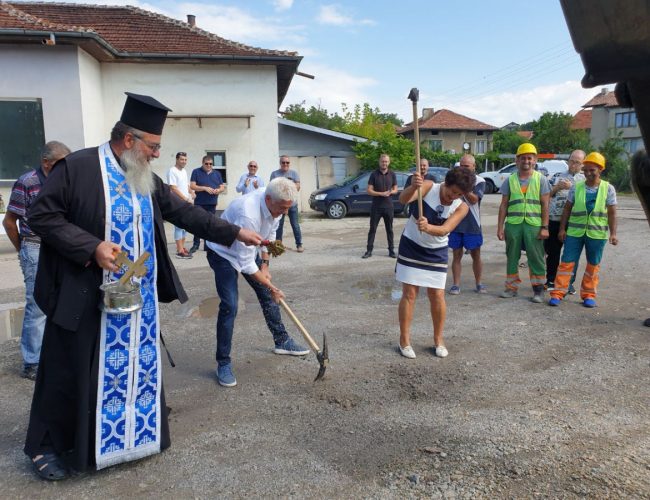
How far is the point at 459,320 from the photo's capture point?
229 inches

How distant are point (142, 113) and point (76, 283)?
1.01 m

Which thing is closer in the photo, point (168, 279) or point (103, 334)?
point (103, 334)

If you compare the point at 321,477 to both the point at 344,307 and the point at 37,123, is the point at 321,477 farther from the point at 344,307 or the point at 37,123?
the point at 37,123

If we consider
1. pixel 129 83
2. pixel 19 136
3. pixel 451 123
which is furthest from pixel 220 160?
pixel 451 123

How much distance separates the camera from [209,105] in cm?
1469

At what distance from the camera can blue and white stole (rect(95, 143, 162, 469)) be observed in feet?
9.47

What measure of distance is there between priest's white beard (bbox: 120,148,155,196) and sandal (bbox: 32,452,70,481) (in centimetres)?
157

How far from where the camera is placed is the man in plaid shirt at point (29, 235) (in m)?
4.07

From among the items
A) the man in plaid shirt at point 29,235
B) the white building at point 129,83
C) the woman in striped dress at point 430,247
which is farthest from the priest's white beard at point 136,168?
the white building at point 129,83

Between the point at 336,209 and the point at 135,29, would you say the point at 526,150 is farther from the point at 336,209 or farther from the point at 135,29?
the point at 135,29

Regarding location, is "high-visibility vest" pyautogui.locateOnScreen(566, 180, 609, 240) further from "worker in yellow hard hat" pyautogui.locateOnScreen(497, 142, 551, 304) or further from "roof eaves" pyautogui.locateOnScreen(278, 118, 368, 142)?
"roof eaves" pyautogui.locateOnScreen(278, 118, 368, 142)

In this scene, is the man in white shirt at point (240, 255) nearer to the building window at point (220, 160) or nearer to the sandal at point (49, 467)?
the sandal at point (49, 467)

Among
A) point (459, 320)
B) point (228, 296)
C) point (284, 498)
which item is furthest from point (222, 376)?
point (459, 320)

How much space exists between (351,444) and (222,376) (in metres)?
1.36
